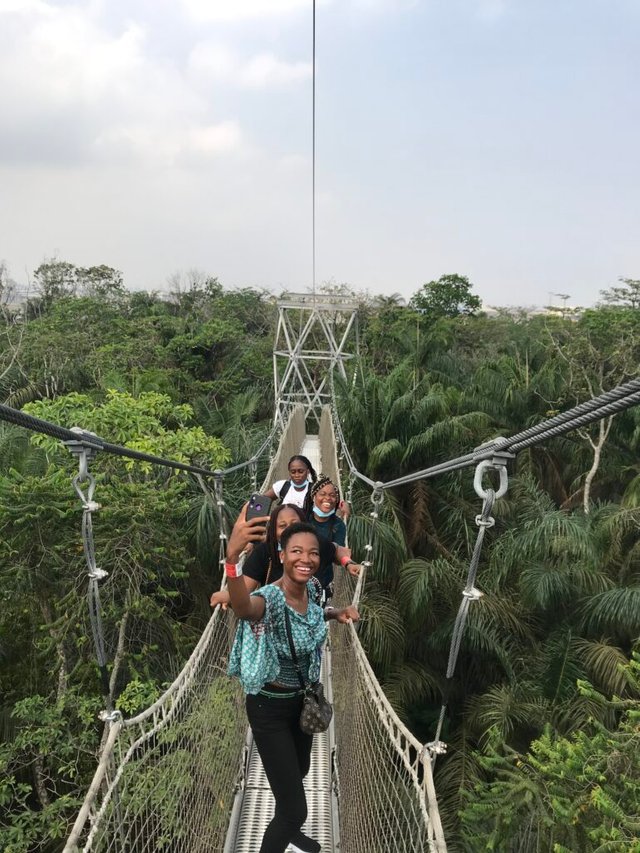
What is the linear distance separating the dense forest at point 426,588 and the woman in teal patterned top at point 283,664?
1417 mm

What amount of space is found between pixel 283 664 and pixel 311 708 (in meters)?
0.12

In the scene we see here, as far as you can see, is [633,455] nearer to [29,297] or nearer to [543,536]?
[543,536]

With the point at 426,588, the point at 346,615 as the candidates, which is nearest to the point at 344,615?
the point at 346,615

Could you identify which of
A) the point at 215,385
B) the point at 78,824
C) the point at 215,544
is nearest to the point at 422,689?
the point at 215,544

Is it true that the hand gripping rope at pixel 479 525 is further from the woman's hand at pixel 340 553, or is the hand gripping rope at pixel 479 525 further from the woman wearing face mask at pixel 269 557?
the woman's hand at pixel 340 553

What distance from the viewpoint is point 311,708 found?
55.8 inches

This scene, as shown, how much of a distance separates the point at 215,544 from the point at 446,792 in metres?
2.58

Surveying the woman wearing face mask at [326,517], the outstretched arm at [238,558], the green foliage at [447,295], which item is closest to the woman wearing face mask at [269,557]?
the outstretched arm at [238,558]

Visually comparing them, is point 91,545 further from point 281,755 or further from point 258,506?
point 281,755

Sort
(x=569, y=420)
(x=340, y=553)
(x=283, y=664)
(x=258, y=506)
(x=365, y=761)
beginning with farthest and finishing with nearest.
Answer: (x=340, y=553) < (x=365, y=761) < (x=258, y=506) < (x=283, y=664) < (x=569, y=420)

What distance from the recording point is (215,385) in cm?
1044

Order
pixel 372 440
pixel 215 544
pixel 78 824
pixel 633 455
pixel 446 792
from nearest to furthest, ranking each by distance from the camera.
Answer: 1. pixel 78 824
2. pixel 446 792
3. pixel 215 544
4. pixel 372 440
5. pixel 633 455

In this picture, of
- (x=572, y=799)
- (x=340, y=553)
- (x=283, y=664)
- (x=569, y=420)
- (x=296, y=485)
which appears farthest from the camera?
(x=572, y=799)

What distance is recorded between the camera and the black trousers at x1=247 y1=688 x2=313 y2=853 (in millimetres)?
1438
